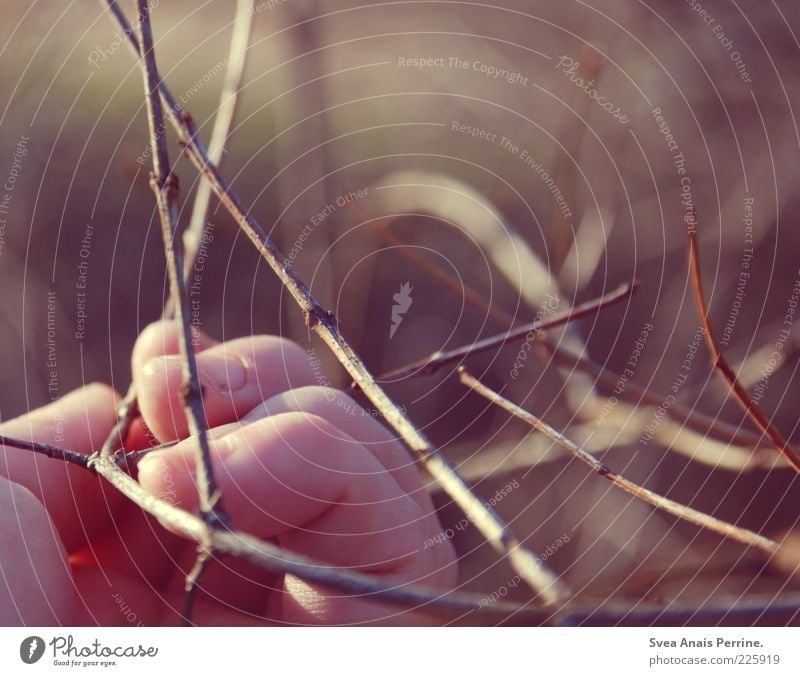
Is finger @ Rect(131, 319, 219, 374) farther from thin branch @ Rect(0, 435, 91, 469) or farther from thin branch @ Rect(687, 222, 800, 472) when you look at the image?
thin branch @ Rect(687, 222, 800, 472)

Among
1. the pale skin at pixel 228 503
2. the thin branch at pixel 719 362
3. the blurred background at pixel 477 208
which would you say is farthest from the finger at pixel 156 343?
the thin branch at pixel 719 362

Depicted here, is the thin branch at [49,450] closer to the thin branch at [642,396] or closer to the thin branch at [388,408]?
the thin branch at [388,408]

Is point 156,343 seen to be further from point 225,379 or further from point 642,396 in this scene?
point 642,396

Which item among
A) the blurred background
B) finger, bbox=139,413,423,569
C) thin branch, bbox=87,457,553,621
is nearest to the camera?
thin branch, bbox=87,457,553,621

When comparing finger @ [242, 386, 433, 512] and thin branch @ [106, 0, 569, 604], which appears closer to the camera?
thin branch @ [106, 0, 569, 604]

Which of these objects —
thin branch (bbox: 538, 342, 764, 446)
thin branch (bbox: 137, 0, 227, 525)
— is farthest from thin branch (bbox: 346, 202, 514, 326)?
thin branch (bbox: 137, 0, 227, 525)

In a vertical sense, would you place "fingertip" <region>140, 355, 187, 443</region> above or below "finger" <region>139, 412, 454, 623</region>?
above

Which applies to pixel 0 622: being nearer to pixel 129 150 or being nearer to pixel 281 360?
pixel 281 360

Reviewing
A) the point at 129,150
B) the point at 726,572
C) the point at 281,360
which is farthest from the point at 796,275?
the point at 129,150
